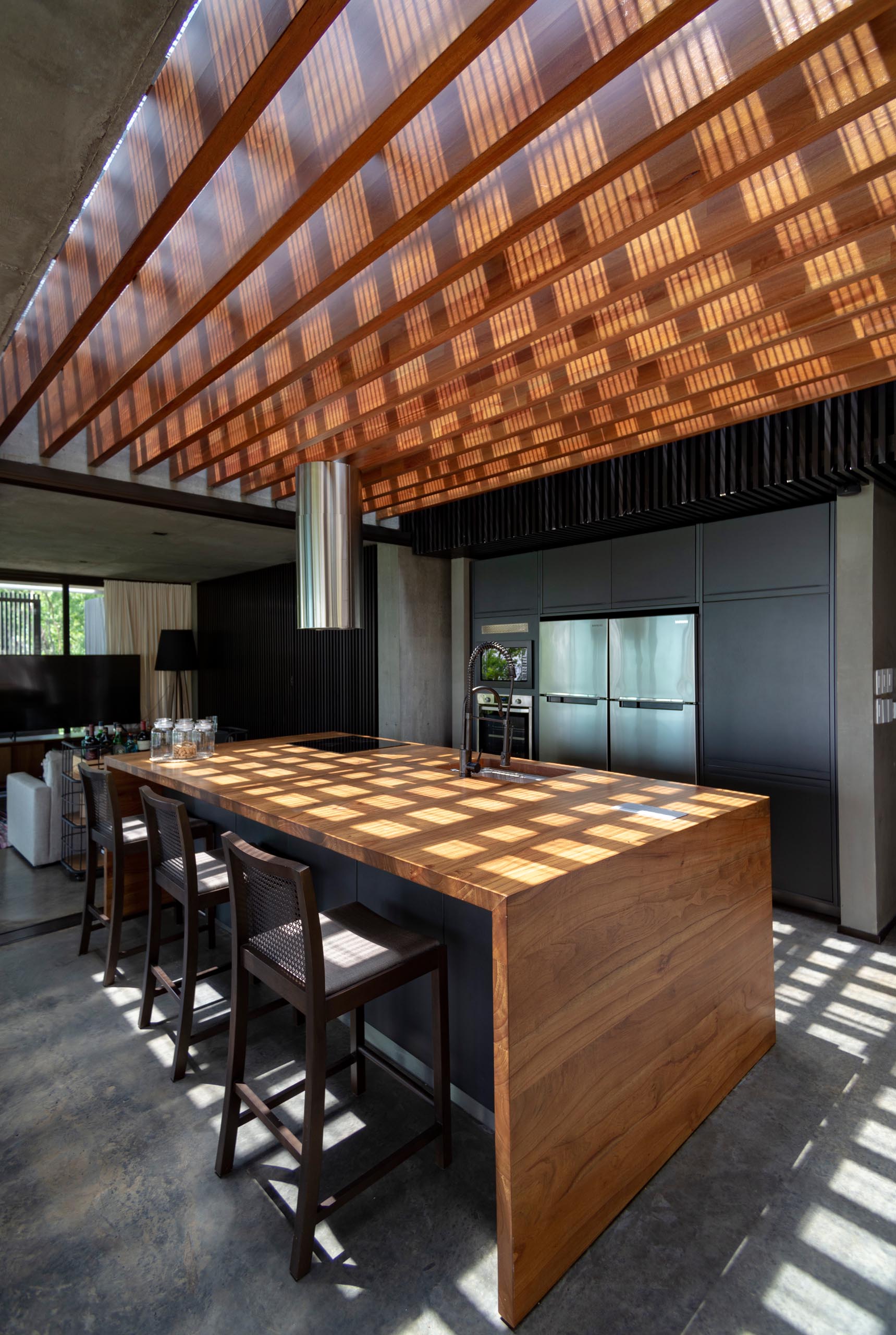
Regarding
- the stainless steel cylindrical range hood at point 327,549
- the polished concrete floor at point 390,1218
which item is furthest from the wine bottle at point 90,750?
the polished concrete floor at point 390,1218

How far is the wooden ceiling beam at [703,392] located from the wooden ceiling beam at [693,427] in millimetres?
67

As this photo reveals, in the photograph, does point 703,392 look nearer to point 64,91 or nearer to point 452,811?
point 452,811

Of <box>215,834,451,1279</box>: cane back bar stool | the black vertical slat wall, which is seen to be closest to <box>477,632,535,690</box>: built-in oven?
the black vertical slat wall

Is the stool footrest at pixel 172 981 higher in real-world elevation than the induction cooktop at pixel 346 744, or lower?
lower

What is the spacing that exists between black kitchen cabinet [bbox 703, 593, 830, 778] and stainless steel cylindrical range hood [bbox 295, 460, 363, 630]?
216 centimetres

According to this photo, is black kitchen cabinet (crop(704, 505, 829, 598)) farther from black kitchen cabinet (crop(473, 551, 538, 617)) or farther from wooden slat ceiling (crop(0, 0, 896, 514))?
black kitchen cabinet (crop(473, 551, 538, 617))

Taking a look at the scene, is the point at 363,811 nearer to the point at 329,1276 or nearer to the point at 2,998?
the point at 329,1276

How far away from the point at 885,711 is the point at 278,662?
5.42m

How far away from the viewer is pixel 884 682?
339 cm

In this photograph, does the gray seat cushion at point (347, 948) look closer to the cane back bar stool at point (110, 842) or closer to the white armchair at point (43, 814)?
the cane back bar stool at point (110, 842)

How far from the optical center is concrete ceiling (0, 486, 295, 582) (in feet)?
14.0

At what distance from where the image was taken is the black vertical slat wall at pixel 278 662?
5746 mm

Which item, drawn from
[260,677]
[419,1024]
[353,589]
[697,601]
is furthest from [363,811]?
[260,677]

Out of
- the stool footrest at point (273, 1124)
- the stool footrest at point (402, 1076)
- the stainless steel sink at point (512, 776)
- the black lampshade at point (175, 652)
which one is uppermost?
the black lampshade at point (175, 652)
